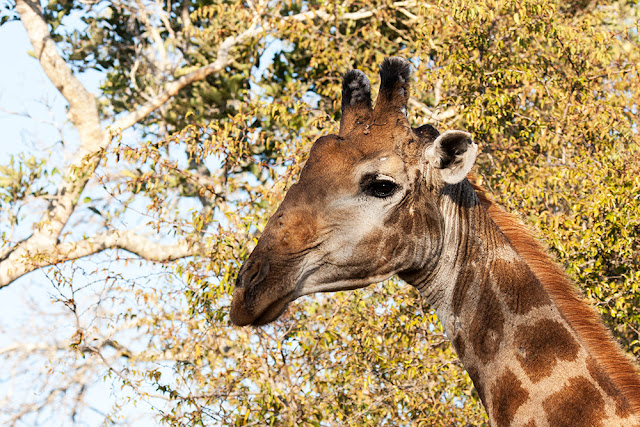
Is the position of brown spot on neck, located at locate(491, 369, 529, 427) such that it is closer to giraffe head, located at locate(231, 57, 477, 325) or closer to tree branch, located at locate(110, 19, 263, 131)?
giraffe head, located at locate(231, 57, 477, 325)

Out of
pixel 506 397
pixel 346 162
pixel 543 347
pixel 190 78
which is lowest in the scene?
pixel 190 78

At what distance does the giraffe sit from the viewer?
3.62m

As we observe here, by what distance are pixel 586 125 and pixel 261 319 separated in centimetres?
690

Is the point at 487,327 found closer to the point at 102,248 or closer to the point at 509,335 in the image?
the point at 509,335

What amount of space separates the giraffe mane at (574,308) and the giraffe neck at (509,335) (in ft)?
0.09

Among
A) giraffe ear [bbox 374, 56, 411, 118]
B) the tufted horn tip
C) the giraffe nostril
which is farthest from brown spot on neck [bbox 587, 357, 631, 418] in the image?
the tufted horn tip

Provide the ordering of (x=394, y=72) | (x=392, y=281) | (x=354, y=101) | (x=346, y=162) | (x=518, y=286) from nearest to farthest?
(x=518, y=286) → (x=346, y=162) → (x=394, y=72) → (x=354, y=101) → (x=392, y=281)

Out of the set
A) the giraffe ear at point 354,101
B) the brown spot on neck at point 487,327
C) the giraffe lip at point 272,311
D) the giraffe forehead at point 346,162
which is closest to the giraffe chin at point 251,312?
the giraffe lip at point 272,311

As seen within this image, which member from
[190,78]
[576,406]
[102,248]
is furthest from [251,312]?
[190,78]

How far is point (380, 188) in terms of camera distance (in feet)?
13.5

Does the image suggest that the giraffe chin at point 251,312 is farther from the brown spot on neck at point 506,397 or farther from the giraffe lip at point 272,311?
the brown spot on neck at point 506,397

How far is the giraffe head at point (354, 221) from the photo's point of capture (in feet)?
12.6

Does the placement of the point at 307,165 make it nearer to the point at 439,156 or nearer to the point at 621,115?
the point at 439,156

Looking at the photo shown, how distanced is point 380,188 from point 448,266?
54cm
